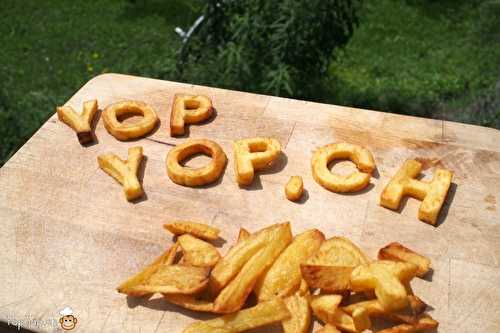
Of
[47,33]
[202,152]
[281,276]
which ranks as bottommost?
[47,33]

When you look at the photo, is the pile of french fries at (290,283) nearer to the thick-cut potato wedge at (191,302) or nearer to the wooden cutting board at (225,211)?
the thick-cut potato wedge at (191,302)

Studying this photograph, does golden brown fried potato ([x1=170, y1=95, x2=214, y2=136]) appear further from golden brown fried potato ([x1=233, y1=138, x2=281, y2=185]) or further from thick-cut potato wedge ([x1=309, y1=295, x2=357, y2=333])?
thick-cut potato wedge ([x1=309, y1=295, x2=357, y2=333])

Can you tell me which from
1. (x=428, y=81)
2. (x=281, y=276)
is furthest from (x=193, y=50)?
(x=281, y=276)

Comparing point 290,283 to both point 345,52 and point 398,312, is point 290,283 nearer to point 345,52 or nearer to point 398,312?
point 398,312

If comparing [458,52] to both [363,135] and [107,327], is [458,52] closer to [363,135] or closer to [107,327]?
[363,135]

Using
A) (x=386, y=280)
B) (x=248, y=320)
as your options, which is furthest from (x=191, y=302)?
(x=386, y=280)

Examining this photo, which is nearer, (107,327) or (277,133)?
(107,327)
